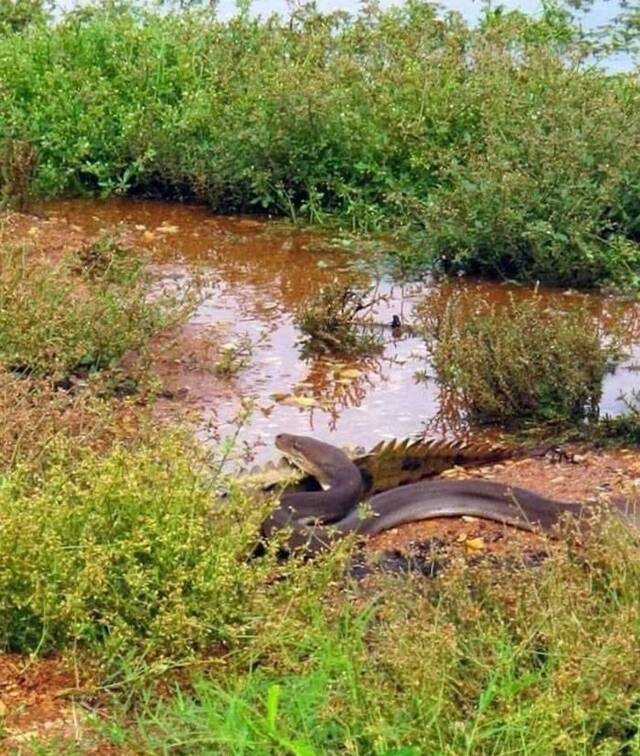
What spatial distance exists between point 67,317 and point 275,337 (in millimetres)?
1687

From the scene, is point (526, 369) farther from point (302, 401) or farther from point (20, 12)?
point (20, 12)

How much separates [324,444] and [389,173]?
427cm

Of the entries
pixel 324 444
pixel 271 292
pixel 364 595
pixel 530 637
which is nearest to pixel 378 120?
pixel 271 292

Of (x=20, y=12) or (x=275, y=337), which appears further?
(x=20, y=12)

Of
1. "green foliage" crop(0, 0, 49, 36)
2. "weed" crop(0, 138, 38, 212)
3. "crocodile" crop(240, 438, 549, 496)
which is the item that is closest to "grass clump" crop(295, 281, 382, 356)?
"crocodile" crop(240, 438, 549, 496)

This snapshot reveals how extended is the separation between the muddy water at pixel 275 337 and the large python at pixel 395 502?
0.34 m

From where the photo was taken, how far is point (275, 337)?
8.89 m

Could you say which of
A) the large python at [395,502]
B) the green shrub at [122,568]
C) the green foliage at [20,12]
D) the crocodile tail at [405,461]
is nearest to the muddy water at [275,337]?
the large python at [395,502]

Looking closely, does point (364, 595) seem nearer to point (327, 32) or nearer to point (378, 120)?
point (378, 120)

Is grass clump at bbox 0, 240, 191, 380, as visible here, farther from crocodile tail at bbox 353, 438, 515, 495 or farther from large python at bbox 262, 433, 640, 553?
crocodile tail at bbox 353, 438, 515, 495

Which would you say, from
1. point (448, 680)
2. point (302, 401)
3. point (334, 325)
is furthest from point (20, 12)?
point (448, 680)

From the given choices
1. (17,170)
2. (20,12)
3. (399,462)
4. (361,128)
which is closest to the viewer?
(399,462)

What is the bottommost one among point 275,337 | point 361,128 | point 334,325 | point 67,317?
point 275,337

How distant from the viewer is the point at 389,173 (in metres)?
10.8
